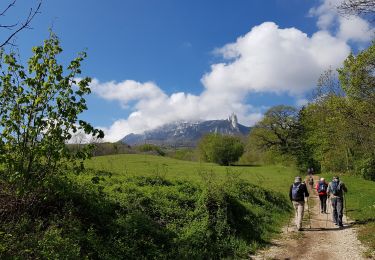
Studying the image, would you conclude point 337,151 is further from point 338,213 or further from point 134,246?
point 134,246

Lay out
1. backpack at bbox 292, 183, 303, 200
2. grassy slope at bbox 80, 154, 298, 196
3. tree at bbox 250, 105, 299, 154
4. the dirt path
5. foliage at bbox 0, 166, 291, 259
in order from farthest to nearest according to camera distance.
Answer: tree at bbox 250, 105, 299, 154
grassy slope at bbox 80, 154, 298, 196
backpack at bbox 292, 183, 303, 200
the dirt path
foliage at bbox 0, 166, 291, 259

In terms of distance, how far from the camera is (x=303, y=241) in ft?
62.0

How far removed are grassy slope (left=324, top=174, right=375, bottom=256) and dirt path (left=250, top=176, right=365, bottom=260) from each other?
1.64 ft

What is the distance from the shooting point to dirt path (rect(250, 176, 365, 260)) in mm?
16344

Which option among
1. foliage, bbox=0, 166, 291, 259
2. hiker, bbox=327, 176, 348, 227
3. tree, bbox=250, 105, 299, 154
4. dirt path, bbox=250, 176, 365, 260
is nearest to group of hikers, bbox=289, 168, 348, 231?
hiker, bbox=327, 176, 348, 227

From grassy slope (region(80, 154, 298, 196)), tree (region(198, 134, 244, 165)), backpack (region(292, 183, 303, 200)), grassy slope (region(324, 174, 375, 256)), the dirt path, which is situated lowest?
the dirt path

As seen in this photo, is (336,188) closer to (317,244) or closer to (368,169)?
(317,244)

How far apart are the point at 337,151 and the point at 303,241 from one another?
49651 mm

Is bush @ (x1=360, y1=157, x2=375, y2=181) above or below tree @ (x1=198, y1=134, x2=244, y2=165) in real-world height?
below

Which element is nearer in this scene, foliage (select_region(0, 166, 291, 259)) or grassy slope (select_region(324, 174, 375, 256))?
foliage (select_region(0, 166, 291, 259))

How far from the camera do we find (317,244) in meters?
18.1

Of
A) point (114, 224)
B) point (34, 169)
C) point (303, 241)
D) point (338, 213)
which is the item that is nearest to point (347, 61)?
point (338, 213)

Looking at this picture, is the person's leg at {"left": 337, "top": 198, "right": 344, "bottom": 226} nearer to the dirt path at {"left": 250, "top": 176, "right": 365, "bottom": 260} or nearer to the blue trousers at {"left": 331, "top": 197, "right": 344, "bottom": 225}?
the blue trousers at {"left": 331, "top": 197, "right": 344, "bottom": 225}

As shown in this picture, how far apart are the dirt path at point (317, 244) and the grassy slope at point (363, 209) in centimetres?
50
